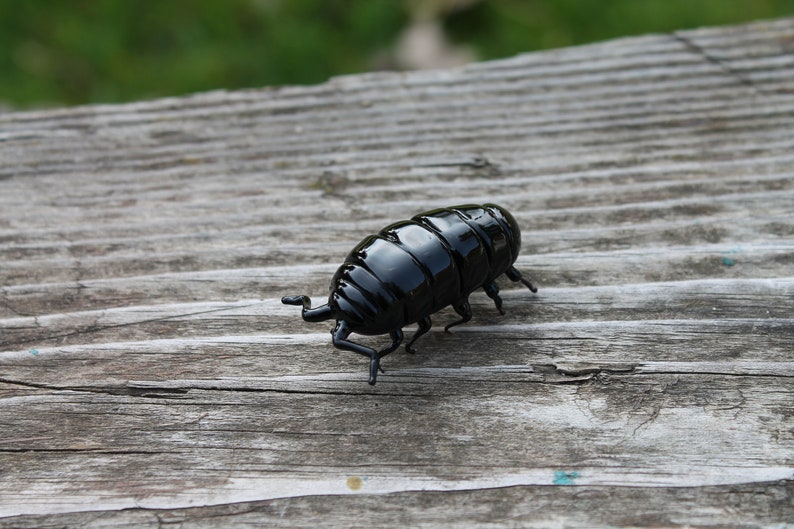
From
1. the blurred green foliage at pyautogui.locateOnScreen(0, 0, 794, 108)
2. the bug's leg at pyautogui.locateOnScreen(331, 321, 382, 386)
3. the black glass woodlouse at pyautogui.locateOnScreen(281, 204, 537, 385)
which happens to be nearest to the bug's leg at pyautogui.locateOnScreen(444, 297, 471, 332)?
the black glass woodlouse at pyautogui.locateOnScreen(281, 204, 537, 385)

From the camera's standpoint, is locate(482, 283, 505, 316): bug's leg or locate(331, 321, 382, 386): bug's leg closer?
locate(331, 321, 382, 386): bug's leg

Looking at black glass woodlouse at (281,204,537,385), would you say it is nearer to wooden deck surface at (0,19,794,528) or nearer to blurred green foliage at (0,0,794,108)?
wooden deck surface at (0,19,794,528)

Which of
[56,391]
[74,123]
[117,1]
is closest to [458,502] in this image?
[56,391]

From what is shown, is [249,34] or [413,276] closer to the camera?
[413,276]

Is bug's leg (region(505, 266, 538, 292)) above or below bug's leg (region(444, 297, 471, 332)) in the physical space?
above

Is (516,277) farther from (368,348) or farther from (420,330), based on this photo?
(368,348)

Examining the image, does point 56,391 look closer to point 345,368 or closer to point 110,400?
point 110,400

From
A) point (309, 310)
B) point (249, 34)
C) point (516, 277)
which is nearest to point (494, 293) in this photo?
point (516, 277)
